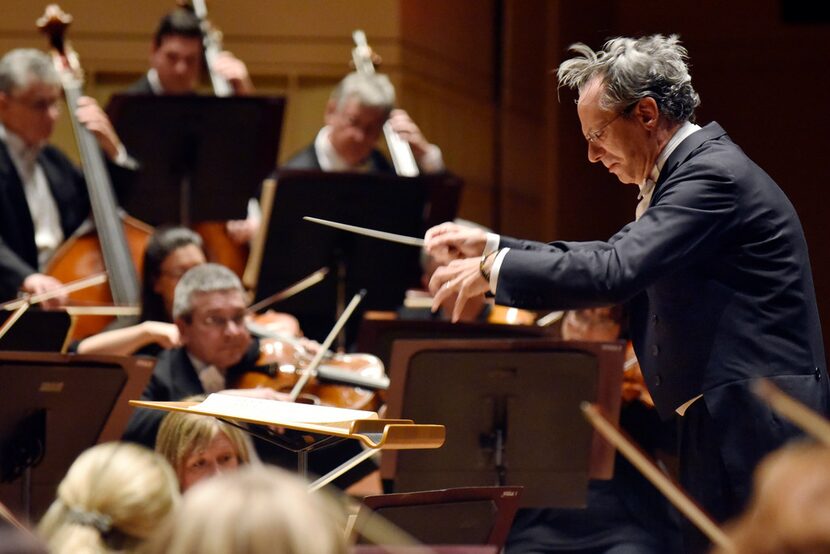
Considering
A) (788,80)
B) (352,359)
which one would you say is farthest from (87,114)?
(788,80)

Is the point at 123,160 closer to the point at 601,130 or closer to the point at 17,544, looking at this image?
the point at 601,130

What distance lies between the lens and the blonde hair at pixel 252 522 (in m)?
1.08

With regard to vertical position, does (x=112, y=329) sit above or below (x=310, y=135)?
below

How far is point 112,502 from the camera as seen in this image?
179 centimetres

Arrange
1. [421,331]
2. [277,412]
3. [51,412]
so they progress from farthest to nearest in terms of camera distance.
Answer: [421,331] → [51,412] → [277,412]

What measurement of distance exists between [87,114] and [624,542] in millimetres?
2184

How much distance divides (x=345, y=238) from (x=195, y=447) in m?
1.37

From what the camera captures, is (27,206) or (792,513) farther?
(27,206)

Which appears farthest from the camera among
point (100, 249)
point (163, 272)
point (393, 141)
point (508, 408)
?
point (393, 141)

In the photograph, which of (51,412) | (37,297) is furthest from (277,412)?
(37,297)

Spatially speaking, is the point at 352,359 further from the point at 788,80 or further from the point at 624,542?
the point at 788,80

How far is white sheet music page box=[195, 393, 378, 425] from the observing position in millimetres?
2135

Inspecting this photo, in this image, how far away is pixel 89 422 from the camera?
9.41ft

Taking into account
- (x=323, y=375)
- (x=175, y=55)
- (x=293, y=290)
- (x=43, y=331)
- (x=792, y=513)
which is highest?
(x=175, y=55)
